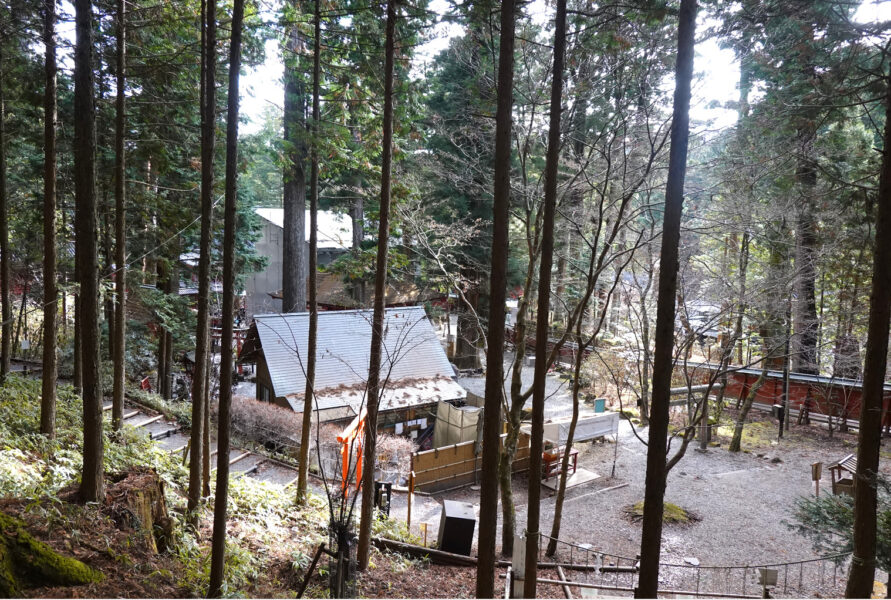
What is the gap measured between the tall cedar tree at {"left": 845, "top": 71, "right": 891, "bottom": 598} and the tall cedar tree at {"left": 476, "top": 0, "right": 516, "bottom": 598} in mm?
3806

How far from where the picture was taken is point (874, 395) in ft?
18.8

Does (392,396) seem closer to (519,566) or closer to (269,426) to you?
(269,426)

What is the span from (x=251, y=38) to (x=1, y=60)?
4.58 metres

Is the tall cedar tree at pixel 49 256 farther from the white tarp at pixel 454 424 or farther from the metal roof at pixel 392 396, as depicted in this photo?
the white tarp at pixel 454 424

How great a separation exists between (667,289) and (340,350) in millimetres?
13438

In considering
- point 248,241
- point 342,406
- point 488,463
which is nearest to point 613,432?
point 342,406

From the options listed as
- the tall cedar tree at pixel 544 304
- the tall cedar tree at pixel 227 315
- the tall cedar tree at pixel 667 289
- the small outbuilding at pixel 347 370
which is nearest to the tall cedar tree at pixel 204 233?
the tall cedar tree at pixel 227 315

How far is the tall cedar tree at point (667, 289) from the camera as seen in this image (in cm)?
545

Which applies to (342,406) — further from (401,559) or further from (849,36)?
(849,36)

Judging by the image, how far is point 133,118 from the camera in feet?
38.4

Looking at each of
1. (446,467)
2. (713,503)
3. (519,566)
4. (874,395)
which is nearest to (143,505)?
(519,566)

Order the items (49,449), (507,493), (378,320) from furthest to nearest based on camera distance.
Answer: (507,493) → (49,449) → (378,320)

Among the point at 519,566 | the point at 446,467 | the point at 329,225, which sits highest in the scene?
the point at 329,225

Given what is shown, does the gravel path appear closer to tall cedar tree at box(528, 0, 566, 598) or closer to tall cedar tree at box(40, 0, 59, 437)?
tall cedar tree at box(528, 0, 566, 598)
